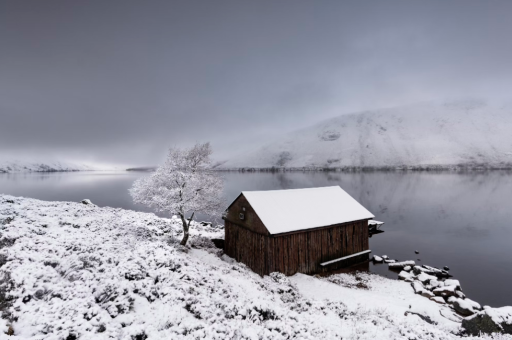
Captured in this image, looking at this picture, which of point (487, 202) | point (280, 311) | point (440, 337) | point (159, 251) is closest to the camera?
point (440, 337)

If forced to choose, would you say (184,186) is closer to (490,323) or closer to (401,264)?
(490,323)

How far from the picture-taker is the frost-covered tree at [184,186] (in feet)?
80.9

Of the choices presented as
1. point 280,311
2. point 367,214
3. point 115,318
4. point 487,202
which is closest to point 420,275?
point 367,214

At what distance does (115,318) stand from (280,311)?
6.76 m

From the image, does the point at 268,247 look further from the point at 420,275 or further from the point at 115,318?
the point at 420,275

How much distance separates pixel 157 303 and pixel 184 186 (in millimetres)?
15895

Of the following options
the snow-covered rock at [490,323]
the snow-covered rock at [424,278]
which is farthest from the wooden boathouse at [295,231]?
the snow-covered rock at [490,323]

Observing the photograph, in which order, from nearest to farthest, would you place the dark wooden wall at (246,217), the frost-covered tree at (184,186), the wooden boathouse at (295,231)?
the wooden boathouse at (295,231)
the dark wooden wall at (246,217)
the frost-covered tree at (184,186)

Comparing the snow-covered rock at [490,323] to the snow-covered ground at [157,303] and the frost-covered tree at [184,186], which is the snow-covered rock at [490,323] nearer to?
the snow-covered ground at [157,303]

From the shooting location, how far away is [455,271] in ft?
89.8

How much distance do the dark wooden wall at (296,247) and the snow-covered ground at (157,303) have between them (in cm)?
273

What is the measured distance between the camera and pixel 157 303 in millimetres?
10203

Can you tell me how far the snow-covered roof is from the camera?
70.7 feet

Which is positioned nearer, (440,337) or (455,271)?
(440,337)
